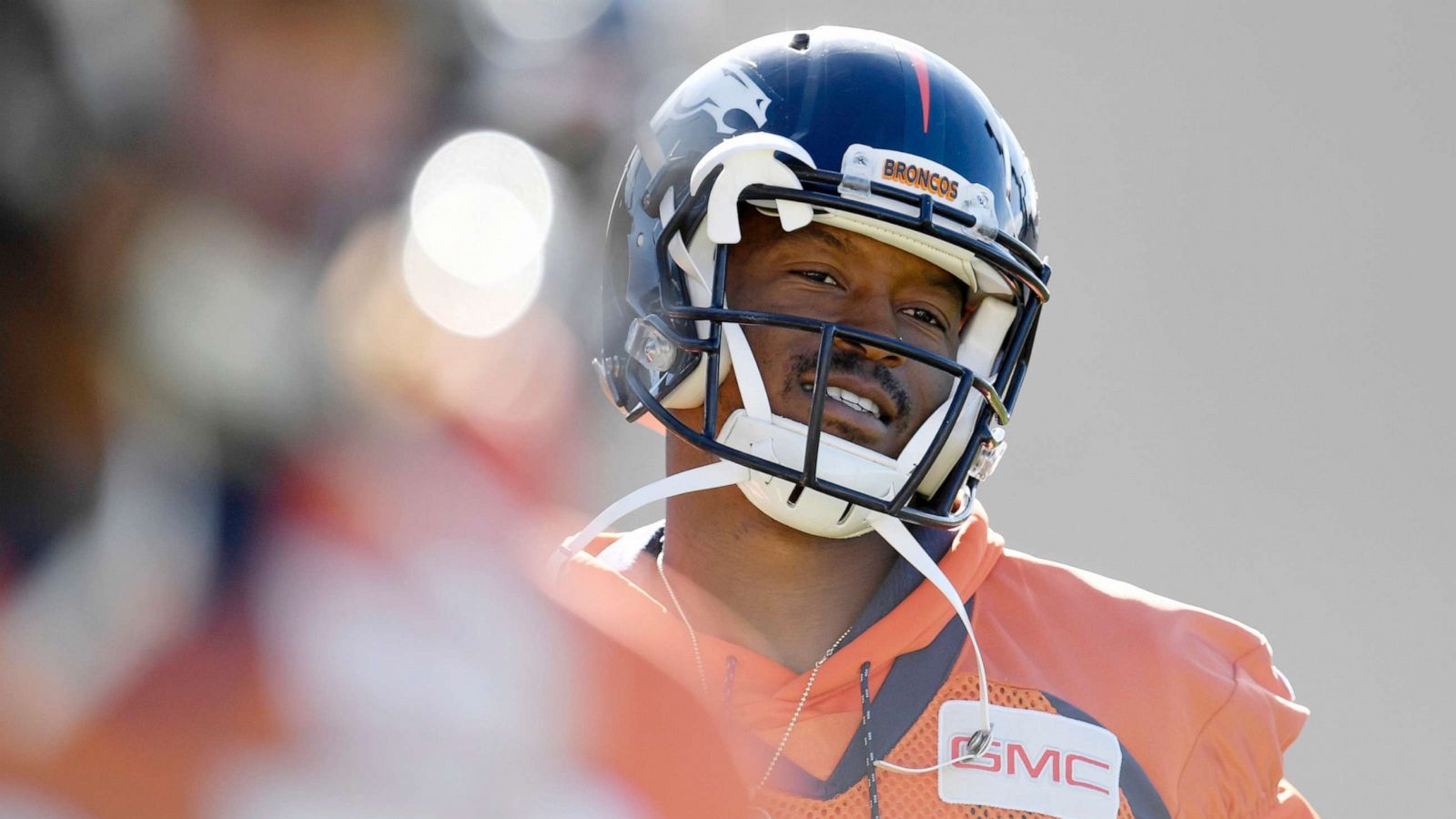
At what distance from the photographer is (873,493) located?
1763mm

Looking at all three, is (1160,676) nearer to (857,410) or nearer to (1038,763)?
(1038,763)

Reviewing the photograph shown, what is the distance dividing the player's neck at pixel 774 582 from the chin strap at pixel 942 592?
0.12 metres

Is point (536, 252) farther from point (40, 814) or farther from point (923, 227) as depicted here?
point (40, 814)

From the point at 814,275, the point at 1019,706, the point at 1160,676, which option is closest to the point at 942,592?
the point at 1019,706

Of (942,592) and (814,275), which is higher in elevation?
(814,275)

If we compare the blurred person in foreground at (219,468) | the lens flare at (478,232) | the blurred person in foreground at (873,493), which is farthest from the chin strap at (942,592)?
the blurred person in foreground at (219,468)

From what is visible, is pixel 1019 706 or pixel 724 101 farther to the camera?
pixel 724 101

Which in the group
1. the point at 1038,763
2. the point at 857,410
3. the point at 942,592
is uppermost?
the point at 857,410

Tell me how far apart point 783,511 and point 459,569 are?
44.3 inches

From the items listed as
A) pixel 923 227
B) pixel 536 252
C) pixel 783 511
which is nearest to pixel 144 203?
pixel 783 511

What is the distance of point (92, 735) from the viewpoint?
1.85ft

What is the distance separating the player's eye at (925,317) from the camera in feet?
6.40

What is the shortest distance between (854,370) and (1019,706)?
0.45 m

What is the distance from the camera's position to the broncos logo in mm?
1980
